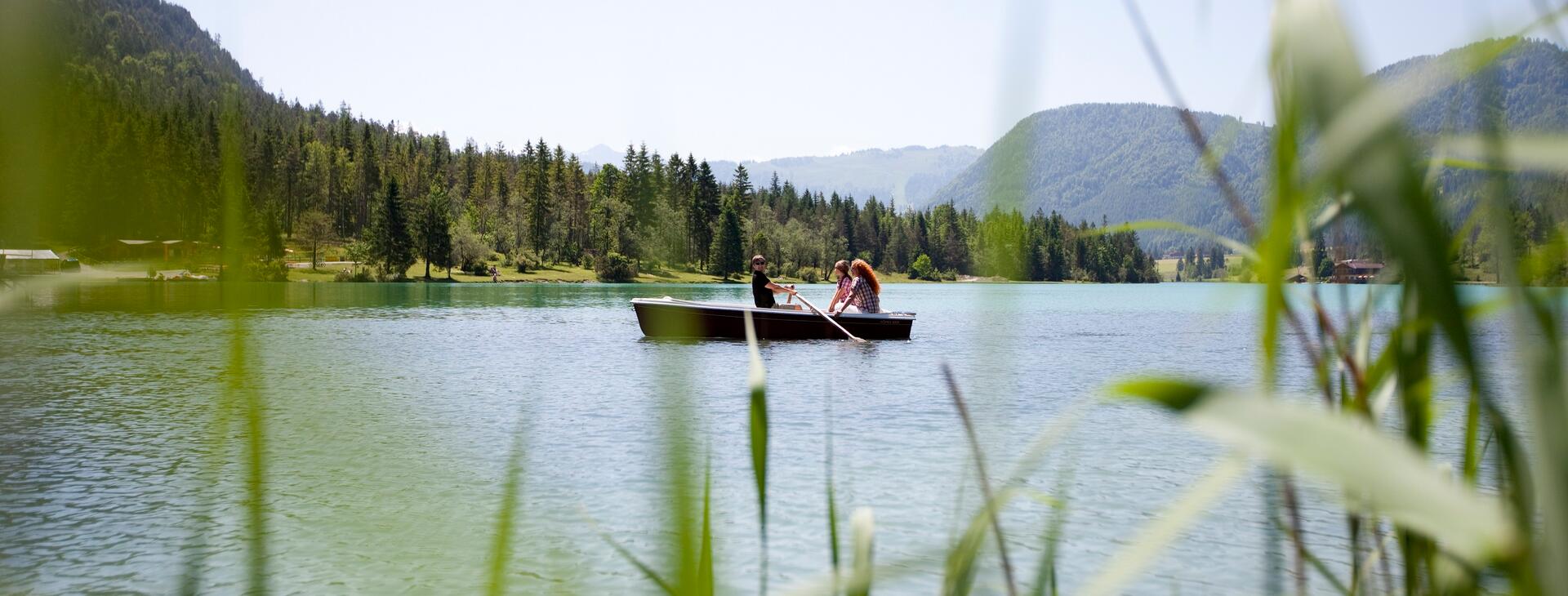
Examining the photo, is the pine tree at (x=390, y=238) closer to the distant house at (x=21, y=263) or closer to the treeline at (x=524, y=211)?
the treeline at (x=524, y=211)

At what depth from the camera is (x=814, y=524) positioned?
26.6 feet

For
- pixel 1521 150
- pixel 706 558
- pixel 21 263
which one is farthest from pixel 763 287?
pixel 1521 150

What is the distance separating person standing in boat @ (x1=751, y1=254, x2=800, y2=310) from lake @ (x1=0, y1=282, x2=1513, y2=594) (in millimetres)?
2068

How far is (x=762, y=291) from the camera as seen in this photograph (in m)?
24.5

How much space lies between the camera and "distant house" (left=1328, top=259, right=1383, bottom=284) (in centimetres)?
121

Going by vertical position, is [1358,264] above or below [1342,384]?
above

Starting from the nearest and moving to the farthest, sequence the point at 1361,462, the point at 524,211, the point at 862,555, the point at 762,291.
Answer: the point at 1361,462
the point at 862,555
the point at 762,291
the point at 524,211

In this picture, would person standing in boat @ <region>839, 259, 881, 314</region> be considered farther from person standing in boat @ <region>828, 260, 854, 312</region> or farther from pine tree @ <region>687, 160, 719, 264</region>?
pine tree @ <region>687, 160, 719, 264</region>

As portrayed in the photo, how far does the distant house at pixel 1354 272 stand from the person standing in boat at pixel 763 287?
68.9ft

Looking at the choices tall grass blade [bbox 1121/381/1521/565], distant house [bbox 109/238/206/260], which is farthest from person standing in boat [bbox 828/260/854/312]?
tall grass blade [bbox 1121/381/1521/565]

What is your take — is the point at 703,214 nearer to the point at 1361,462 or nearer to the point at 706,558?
the point at 706,558

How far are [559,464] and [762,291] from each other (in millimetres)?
14377

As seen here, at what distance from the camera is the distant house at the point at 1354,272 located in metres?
1.21

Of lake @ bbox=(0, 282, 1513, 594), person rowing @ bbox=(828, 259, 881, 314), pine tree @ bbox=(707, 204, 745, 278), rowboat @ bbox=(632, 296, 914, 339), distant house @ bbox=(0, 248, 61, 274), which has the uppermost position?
pine tree @ bbox=(707, 204, 745, 278)
